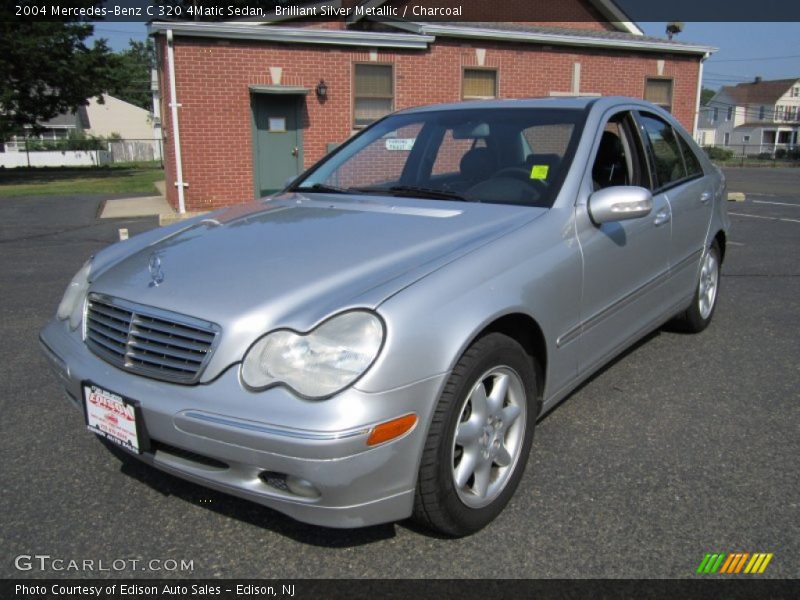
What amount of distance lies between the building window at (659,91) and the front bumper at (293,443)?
15.4 metres

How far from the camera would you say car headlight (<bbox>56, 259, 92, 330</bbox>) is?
273cm

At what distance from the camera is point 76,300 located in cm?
284

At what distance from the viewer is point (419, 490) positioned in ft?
7.25

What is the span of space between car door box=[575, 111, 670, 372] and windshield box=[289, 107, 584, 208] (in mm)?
209

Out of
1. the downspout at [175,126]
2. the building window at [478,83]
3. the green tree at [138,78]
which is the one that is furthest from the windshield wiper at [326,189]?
the green tree at [138,78]

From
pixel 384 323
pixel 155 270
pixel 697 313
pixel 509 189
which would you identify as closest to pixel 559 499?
pixel 384 323

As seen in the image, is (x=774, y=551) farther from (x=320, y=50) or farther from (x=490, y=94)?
(x=490, y=94)

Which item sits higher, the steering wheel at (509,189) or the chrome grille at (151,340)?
the steering wheel at (509,189)

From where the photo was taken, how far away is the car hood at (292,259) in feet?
7.18

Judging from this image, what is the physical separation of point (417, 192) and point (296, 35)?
10023 mm

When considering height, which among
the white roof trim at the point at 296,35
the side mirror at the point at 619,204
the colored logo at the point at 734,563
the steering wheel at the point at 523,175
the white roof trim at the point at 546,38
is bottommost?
the colored logo at the point at 734,563

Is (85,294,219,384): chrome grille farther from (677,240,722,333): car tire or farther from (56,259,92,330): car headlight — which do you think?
(677,240,722,333): car tire

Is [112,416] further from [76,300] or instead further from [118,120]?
[118,120]

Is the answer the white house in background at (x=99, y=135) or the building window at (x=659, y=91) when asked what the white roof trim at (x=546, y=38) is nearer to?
the building window at (x=659, y=91)
